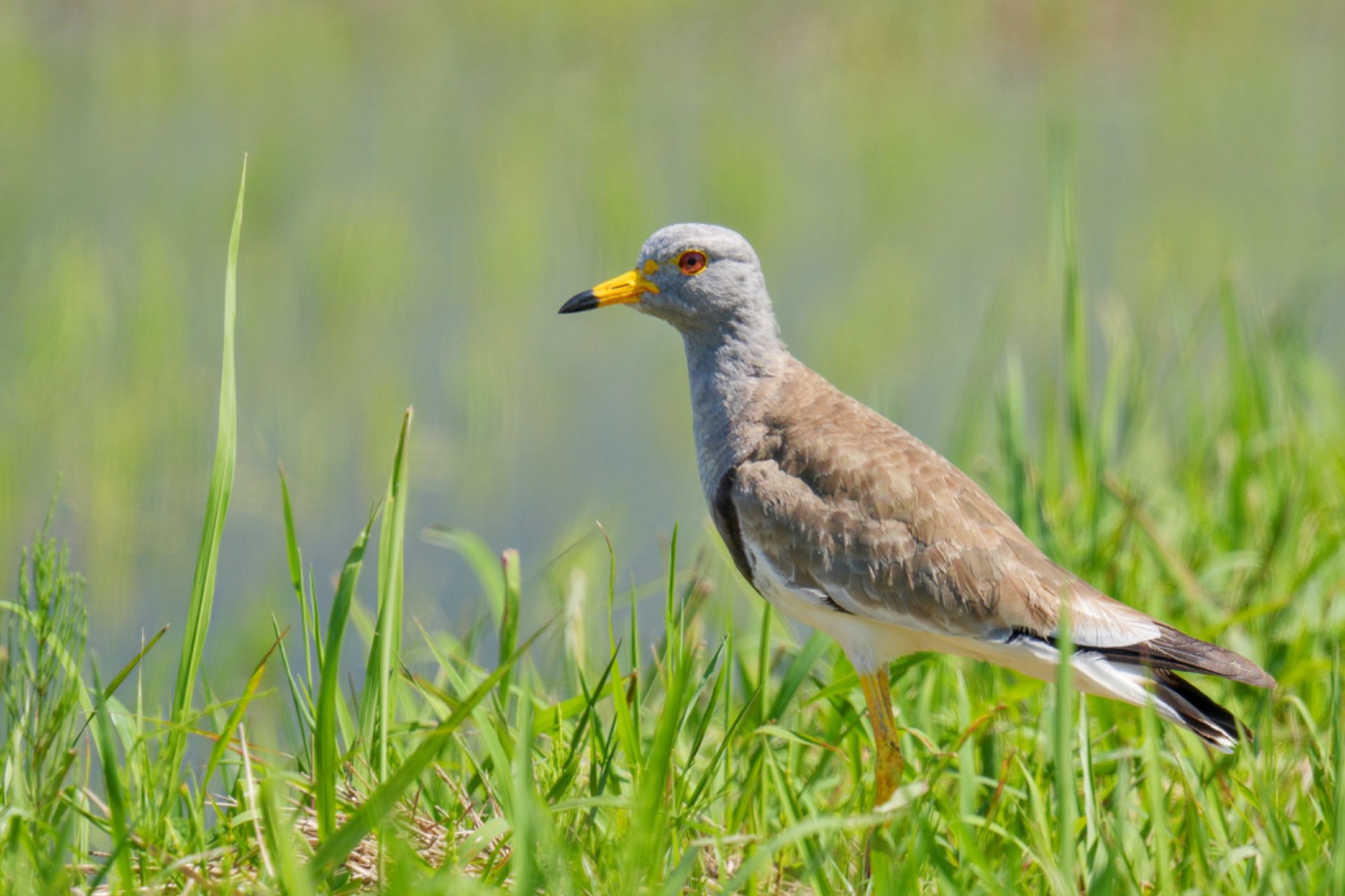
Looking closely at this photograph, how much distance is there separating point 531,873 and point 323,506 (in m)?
4.60

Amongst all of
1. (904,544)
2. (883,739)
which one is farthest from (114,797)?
(904,544)

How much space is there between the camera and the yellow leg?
3.49m

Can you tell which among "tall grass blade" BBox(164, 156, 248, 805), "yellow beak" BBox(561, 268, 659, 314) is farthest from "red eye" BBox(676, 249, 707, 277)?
"tall grass blade" BBox(164, 156, 248, 805)

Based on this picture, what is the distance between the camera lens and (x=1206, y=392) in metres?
7.45

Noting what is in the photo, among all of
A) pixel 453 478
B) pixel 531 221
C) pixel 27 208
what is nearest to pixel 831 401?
pixel 453 478

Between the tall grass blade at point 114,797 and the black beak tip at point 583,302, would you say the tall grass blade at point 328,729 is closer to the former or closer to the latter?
the tall grass blade at point 114,797

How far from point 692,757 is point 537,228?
20.1 feet

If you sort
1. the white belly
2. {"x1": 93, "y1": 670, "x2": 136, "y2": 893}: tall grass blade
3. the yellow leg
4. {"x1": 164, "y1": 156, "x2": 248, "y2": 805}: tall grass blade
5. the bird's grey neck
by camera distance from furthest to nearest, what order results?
the bird's grey neck
the white belly
the yellow leg
{"x1": 164, "y1": 156, "x2": 248, "y2": 805}: tall grass blade
{"x1": 93, "y1": 670, "x2": 136, "y2": 893}: tall grass blade

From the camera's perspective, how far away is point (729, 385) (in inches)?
159

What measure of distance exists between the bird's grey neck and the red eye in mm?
179

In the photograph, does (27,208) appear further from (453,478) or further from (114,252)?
(453,478)

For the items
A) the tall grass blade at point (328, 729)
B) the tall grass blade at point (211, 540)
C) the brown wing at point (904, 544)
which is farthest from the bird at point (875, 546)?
the tall grass blade at point (211, 540)

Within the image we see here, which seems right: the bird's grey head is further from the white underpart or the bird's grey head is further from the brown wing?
the white underpart

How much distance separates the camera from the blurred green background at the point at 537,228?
6.70m
